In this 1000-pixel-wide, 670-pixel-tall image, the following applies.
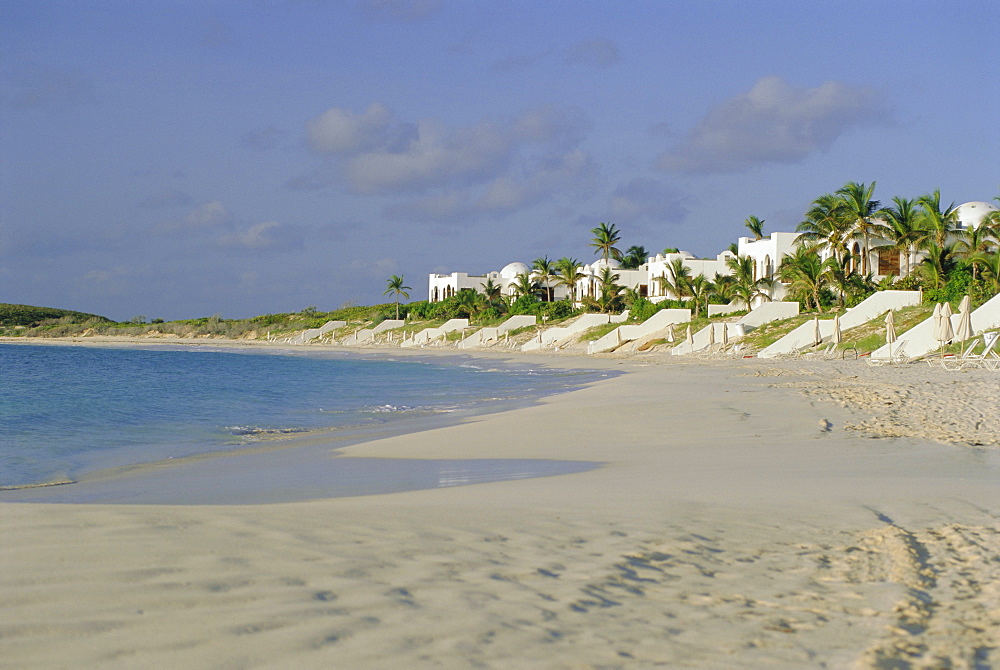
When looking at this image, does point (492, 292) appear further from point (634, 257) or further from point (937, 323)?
point (937, 323)

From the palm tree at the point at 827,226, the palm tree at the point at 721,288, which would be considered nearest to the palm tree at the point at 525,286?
the palm tree at the point at 721,288

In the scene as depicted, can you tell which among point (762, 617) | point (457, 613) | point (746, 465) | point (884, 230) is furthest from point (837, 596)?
point (884, 230)

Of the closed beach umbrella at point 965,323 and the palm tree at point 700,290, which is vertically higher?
the palm tree at point 700,290

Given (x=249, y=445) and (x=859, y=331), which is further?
(x=859, y=331)

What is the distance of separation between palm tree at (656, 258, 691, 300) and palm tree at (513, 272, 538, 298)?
59.5ft

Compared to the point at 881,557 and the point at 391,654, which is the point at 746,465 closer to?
the point at 881,557

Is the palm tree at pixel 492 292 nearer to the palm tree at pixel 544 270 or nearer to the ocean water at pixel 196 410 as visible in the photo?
the palm tree at pixel 544 270

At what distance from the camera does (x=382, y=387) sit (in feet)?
76.7

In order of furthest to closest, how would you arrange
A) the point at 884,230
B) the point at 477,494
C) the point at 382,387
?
the point at 884,230 → the point at 382,387 → the point at 477,494

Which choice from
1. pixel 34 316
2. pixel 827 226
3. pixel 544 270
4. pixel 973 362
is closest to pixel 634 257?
pixel 544 270

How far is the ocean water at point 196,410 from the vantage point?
10266 millimetres

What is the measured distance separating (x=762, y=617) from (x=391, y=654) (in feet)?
4.96

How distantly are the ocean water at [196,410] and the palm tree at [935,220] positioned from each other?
21.2m

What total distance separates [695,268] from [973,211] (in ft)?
57.6
